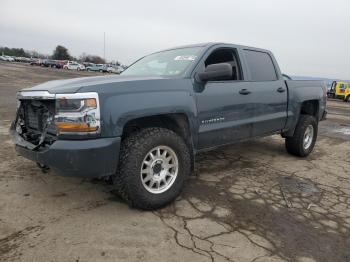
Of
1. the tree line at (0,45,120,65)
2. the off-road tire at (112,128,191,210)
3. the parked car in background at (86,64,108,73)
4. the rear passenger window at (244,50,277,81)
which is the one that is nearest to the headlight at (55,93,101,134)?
the off-road tire at (112,128,191,210)

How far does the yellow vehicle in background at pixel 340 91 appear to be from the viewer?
98.0 feet

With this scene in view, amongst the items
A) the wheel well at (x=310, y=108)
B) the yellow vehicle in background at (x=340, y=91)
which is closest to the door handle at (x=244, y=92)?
the wheel well at (x=310, y=108)

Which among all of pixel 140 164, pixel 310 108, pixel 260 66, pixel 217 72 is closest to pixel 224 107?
A: pixel 217 72

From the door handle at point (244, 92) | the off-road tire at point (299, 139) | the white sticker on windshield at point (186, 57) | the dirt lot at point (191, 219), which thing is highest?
the white sticker on windshield at point (186, 57)

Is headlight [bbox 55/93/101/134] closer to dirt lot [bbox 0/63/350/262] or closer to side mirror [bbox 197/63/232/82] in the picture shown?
dirt lot [bbox 0/63/350/262]

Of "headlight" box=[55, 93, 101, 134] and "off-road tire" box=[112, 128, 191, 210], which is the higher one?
"headlight" box=[55, 93, 101, 134]

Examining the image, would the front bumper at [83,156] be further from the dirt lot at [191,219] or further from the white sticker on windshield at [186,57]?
the white sticker on windshield at [186,57]

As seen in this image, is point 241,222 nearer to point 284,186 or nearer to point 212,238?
point 212,238

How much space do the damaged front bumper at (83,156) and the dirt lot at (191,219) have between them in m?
0.52

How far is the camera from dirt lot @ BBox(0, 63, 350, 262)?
2.91 metres

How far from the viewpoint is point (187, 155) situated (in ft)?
12.7

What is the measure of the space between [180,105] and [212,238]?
1416 mm

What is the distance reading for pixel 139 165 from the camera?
136 inches

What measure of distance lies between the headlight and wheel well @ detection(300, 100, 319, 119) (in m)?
4.45
